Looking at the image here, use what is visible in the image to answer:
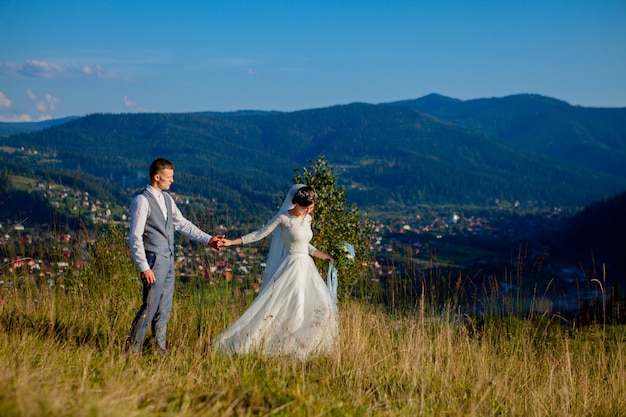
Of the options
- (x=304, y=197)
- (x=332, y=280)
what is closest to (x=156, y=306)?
(x=304, y=197)

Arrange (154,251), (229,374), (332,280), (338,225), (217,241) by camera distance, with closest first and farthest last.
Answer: (229,374) → (154,251) → (217,241) → (332,280) → (338,225)

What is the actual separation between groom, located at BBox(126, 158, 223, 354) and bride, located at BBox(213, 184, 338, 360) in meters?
0.60

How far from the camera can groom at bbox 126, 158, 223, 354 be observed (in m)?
5.36

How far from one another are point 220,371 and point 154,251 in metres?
1.62

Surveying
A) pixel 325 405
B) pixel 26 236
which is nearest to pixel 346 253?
pixel 325 405

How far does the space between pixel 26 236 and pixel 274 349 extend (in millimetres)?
4271

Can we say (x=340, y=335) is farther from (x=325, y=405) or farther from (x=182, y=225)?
(x=325, y=405)

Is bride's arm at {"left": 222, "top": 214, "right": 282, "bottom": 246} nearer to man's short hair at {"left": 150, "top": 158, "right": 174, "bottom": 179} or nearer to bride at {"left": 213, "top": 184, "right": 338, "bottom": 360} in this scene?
bride at {"left": 213, "top": 184, "right": 338, "bottom": 360}

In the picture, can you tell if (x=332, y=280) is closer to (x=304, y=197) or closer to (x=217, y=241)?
(x=304, y=197)

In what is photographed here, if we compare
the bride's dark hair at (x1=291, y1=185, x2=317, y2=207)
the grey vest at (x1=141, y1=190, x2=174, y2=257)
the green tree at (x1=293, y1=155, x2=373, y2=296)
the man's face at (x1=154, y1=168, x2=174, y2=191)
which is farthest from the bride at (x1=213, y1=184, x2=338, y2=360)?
the green tree at (x1=293, y1=155, x2=373, y2=296)

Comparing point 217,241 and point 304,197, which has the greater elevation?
point 304,197

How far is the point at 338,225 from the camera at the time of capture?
9.12 m

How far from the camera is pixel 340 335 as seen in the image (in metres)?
Answer: 5.90

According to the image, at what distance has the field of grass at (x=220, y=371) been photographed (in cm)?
329
